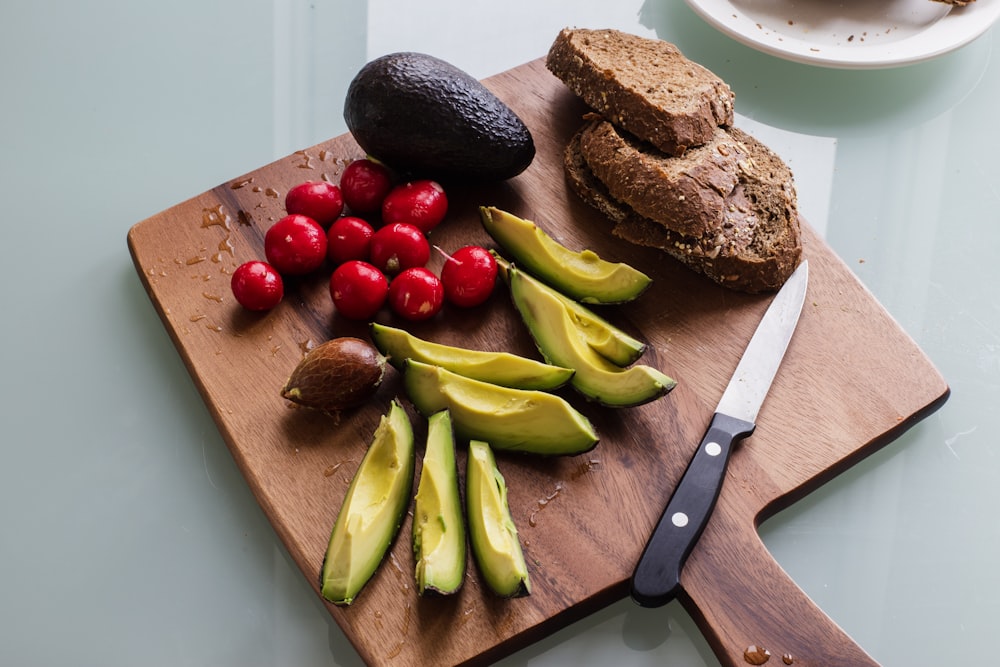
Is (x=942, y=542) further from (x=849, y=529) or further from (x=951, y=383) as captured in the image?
(x=951, y=383)

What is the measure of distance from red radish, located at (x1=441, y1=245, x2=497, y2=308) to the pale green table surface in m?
0.50

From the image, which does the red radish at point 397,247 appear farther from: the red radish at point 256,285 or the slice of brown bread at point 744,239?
the slice of brown bread at point 744,239

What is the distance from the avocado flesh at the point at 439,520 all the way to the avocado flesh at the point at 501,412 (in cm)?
5

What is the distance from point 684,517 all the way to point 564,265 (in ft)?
1.72

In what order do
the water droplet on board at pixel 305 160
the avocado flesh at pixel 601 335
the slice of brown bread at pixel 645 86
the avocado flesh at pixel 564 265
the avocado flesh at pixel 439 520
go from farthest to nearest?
the water droplet on board at pixel 305 160 → the slice of brown bread at pixel 645 86 → the avocado flesh at pixel 564 265 → the avocado flesh at pixel 601 335 → the avocado flesh at pixel 439 520

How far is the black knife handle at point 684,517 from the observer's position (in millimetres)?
1449

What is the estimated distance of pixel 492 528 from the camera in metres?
1.45

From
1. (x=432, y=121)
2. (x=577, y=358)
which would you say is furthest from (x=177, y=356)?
(x=577, y=358)

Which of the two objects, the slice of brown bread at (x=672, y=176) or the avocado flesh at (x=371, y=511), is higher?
the slice of brown bread at (x=672, y=176)

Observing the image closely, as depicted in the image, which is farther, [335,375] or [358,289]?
[358,289]

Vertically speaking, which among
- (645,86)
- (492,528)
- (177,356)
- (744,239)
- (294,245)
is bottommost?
(177,356)

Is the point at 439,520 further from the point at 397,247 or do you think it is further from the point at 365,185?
the point at 365,185

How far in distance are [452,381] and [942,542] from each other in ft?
2.94

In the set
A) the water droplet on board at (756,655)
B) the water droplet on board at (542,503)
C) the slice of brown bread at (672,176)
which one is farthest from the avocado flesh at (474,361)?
the water droplet on board at (756,655)
